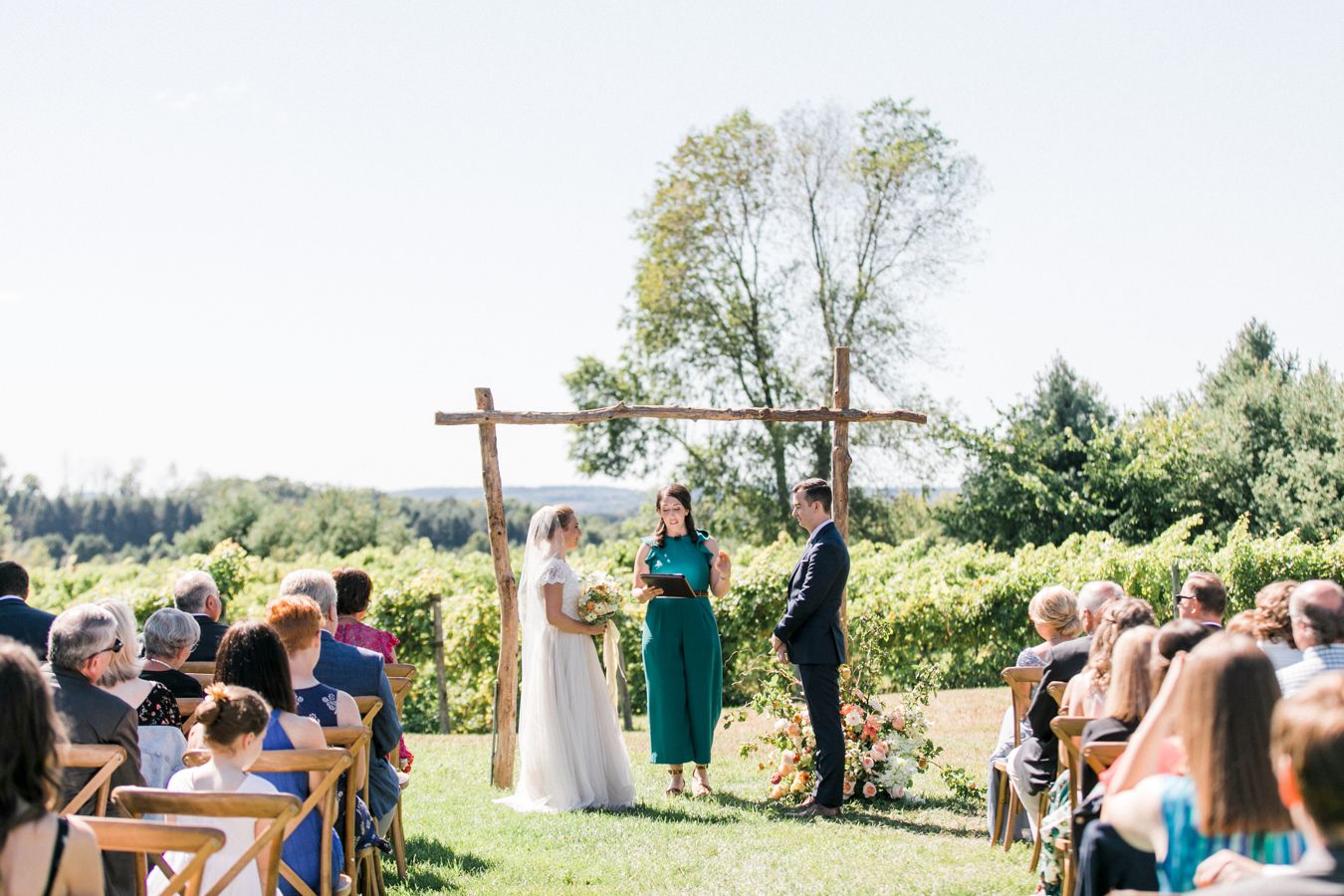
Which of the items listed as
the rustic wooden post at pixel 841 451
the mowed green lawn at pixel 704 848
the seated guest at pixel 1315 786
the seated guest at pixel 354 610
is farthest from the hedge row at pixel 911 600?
Result: the seated guest at pixel 1315 786

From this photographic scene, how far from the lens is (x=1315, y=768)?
2.38 metres

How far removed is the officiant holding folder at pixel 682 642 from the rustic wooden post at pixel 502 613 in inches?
45.0

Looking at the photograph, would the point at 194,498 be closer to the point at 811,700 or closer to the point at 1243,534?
the point at 1243,534

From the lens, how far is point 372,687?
5.73 meters

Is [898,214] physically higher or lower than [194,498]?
higher

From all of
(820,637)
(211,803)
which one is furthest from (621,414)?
(211,803)

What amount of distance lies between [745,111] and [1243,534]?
1703 centimetres

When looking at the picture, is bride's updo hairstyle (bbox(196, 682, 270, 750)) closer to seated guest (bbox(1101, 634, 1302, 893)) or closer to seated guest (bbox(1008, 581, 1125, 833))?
seated guest (bbox(1101, 634, 1302, 893))

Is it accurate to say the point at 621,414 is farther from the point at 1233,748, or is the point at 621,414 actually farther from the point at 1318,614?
the point at 1233,748

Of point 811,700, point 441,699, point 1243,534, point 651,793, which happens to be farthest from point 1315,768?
point 1243,534

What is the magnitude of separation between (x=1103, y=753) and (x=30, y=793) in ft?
10.2

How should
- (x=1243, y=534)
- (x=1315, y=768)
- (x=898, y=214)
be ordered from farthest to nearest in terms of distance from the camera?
(x=898, y=214) < (x=1243, y=534) < (x=1315, y=768)

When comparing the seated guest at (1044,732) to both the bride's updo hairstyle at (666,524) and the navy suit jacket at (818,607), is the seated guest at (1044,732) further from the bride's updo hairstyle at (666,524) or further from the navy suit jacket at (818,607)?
the bride's updo hairstyle at (666,524)

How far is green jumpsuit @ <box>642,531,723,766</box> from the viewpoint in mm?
8172
